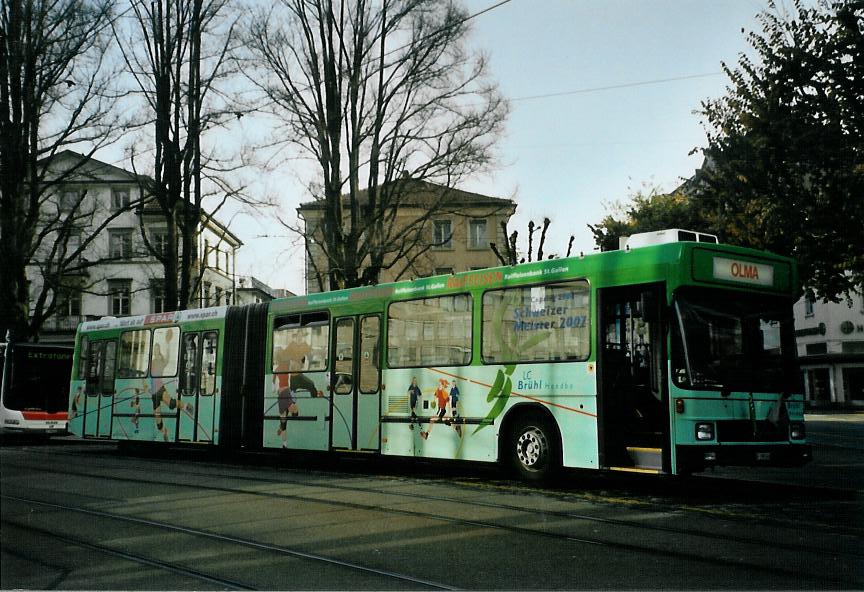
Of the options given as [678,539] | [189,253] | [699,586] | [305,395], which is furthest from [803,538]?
[189,253]

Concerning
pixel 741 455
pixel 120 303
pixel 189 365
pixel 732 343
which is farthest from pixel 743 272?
pixel 120 303

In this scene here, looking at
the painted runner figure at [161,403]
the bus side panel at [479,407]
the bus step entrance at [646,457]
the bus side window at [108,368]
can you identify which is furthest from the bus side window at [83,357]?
the bus step entrance at [646,457]

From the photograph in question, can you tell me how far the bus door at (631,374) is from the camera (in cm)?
1062

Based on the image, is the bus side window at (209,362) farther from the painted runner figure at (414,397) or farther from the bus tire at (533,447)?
the bus tire at (533,447)

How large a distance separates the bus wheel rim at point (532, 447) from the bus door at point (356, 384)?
297 centimetres

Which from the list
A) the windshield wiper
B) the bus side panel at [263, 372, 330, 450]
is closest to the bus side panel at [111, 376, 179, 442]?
the bus side panel at [263, 372, 330, 450]

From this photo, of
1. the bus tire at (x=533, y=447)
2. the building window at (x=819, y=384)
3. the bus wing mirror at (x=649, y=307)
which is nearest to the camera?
the bus wing mirror at (x=649, y=307)

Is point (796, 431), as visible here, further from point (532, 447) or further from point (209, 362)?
point (209, 362)

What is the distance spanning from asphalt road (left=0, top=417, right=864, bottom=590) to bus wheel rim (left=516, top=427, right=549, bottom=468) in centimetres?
38

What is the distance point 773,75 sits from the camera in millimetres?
19516

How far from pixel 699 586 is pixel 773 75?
16.1m

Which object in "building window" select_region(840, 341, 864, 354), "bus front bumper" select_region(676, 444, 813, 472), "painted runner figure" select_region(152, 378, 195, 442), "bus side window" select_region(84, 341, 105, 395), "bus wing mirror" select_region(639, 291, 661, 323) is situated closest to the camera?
"bus front bumper" select_region(676, 444, 813, 472)

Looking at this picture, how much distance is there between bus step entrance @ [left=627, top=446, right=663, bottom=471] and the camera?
10.4m

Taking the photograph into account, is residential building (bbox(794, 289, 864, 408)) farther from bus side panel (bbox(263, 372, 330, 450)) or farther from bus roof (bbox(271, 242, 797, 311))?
bus roof (bbox(271, 242, 797, 311))
